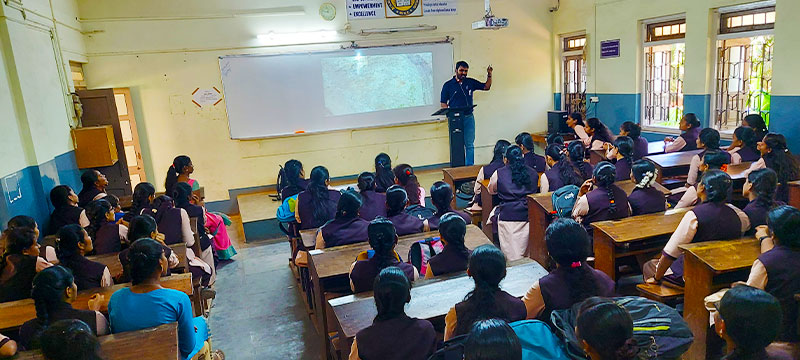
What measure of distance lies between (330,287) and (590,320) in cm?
193

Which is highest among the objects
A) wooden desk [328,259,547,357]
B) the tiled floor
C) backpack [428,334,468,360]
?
backpack [428,334,468,360]

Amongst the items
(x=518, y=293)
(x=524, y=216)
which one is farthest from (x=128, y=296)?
(x=524, y=216)

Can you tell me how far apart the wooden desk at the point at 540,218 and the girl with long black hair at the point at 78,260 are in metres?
2.86

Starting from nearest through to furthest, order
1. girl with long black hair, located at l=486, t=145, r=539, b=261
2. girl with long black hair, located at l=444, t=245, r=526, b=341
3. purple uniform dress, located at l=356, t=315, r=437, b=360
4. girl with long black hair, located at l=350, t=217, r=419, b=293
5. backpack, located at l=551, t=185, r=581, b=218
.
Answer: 1. purple uniform dress, located at l=356, t=315, r=437, b=360
2. girl with long black hair, located at l=444, t=245, r=526, b=341
3. girl with long black hair, located at l=350, t=217, r=419, b=293
4. backpack, located at l=551, t=185, r=581, b=218
5. girl with long black hair, located at l=486, t=145, r=539, b=261

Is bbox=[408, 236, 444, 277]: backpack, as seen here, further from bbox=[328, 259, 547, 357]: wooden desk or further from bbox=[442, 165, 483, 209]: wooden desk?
bbox=[442, 165, 483, 209]: wooden desk

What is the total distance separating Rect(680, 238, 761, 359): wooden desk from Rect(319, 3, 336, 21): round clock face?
557cm

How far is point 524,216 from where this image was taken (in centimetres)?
418

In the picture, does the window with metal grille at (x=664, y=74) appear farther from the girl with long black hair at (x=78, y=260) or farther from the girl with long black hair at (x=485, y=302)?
the girl with long black hair at (x=78, y=260)

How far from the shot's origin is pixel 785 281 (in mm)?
2084

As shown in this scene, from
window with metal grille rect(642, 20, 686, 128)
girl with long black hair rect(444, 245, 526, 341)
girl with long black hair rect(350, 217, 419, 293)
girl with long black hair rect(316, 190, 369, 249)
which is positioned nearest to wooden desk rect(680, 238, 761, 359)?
girl with long black hair rect(444, 245, 526, 341)

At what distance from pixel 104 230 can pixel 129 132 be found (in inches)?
143

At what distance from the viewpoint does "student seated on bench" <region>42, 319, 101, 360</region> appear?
162 centimetres

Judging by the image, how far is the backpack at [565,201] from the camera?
3625 mm

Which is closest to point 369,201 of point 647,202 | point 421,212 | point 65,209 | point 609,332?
point 421,212
